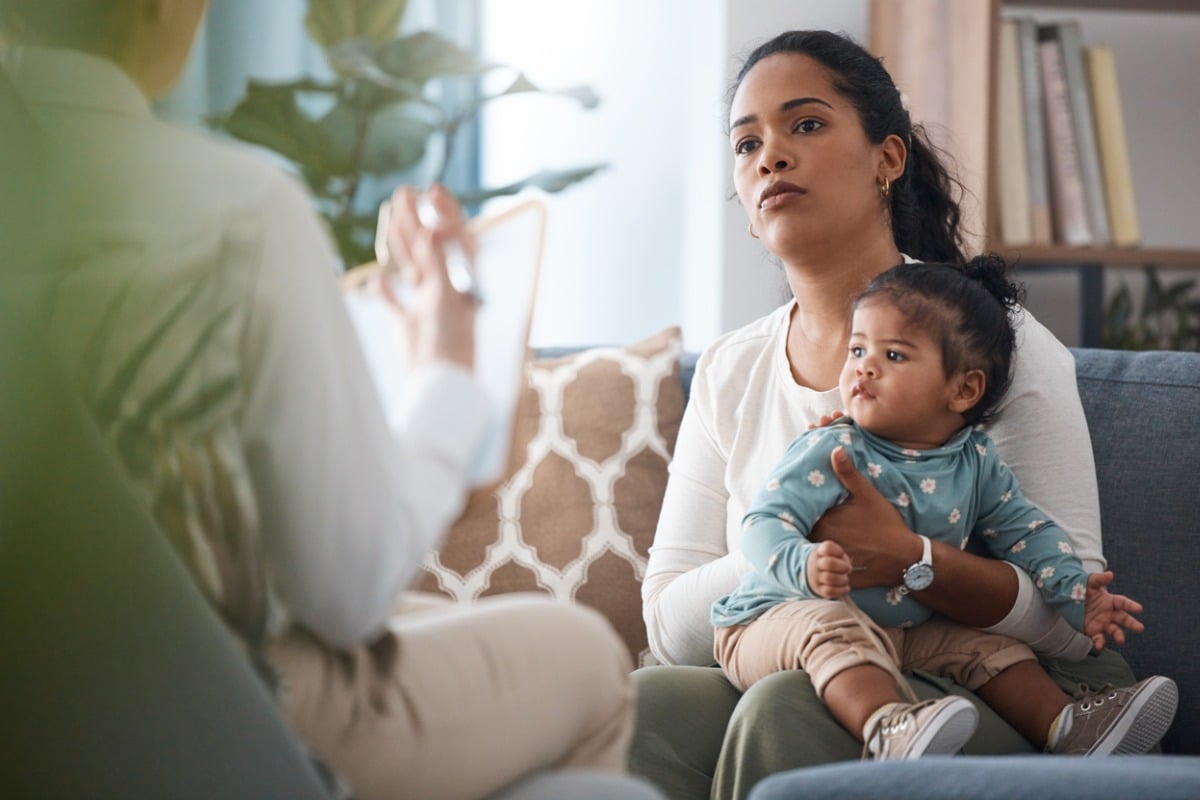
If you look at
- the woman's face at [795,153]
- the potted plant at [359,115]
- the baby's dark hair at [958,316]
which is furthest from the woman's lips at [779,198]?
the potted plant at [359,115]

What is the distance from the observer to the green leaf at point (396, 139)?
0.58 metres

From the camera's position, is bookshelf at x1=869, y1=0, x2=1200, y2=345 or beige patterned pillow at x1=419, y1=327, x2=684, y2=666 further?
bookshelf at x1=869, y1=0, x2=1200, y2=345

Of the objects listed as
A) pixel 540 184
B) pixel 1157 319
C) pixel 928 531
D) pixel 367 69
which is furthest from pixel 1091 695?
pixel 1157 319

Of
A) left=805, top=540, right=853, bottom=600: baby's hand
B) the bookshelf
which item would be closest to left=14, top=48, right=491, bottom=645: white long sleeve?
left=805, top=540, right=853, bottom=600: baby's hand

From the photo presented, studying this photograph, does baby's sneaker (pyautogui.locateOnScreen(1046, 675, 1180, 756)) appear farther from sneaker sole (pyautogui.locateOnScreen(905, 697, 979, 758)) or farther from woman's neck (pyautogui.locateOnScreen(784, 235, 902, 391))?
woman's neck (pyautogui.locateOnScreen(784, 235, 902, 391))

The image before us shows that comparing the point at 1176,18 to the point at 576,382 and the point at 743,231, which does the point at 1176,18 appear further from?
the point at 576,382

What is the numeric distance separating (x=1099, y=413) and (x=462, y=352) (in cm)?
110

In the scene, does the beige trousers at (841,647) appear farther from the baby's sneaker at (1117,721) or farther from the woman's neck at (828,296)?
the woman's neck at (828,296)

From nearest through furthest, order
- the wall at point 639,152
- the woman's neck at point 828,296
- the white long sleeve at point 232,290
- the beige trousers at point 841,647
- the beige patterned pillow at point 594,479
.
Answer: the white long sleeve at point 232,290, the beige trousers at point 841,647, the woman's neck at point 828,296, the beige patterned pillow at point 594,479, the wall at point 639,152

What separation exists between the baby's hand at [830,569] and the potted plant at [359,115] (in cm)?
48

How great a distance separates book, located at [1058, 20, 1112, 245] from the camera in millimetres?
2092

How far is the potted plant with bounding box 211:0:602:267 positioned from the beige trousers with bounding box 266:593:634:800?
6.3 inches

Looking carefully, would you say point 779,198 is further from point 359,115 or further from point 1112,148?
point 1112,148

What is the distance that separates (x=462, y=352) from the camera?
1.78 feet
